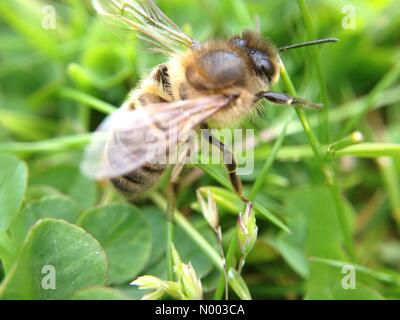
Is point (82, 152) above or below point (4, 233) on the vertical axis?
above

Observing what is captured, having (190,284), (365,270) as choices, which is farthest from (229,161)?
(365,270)

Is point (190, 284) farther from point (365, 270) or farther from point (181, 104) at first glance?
point (365, 270)

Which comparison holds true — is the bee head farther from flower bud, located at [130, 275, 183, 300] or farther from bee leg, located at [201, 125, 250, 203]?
flower bud, located at [130, 275, 183, 300]

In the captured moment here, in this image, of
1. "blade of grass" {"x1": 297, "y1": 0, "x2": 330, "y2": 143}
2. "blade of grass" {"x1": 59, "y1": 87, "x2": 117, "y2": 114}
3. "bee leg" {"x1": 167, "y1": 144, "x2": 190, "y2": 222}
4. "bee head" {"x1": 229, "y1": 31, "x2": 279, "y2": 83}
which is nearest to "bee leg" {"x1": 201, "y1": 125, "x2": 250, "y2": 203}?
"bee leg" {"x1": 167, "y1": 144, "x2": 190, "y2": 222}

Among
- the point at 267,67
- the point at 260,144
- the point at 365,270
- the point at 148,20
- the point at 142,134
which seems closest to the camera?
the point at 142,134

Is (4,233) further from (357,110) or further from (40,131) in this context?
(357,110)

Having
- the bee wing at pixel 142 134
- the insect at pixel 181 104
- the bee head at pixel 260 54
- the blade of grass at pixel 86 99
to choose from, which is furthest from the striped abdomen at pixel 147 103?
the blade of grass at pixel 86 99
